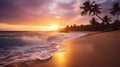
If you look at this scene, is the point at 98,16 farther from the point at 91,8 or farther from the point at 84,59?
the point at 84,59

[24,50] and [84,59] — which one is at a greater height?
[84,59]

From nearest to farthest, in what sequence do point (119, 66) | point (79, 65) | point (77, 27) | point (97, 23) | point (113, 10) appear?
1. point (119, 66)
2. point (79, 65)
3. point (113, 10)
4. point (97, 23)
5. point (77, 27)

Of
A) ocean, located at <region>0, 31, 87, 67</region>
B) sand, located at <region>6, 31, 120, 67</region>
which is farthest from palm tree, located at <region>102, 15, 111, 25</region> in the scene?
sand, located at <region>6, 31, 120, 67</region>

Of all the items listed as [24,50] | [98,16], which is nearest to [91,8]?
[98,16]

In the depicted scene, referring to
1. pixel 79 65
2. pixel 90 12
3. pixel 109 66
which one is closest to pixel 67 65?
pixel 79 65

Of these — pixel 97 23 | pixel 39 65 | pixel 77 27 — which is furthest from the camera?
pixel 77 27

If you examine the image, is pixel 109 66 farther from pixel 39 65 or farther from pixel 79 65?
pixel 39 65

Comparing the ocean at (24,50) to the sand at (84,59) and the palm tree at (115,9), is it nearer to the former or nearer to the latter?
the sand at (84,59)

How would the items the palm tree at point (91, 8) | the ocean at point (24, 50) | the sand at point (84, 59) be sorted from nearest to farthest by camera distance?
the sand at point (84, 59), the ocean at point (24, 50), the palm tree at point (91, 8)

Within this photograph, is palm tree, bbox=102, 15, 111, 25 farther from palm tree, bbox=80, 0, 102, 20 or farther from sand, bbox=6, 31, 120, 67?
sand, bbox=6, 31, 120, 67

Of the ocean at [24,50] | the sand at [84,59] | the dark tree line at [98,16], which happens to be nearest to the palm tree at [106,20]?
the dark tree line at [98,16]

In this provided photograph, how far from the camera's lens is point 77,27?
62531mm

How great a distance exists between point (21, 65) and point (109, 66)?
10.4 ft

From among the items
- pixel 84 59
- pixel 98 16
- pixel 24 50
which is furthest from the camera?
pixel 98 16
